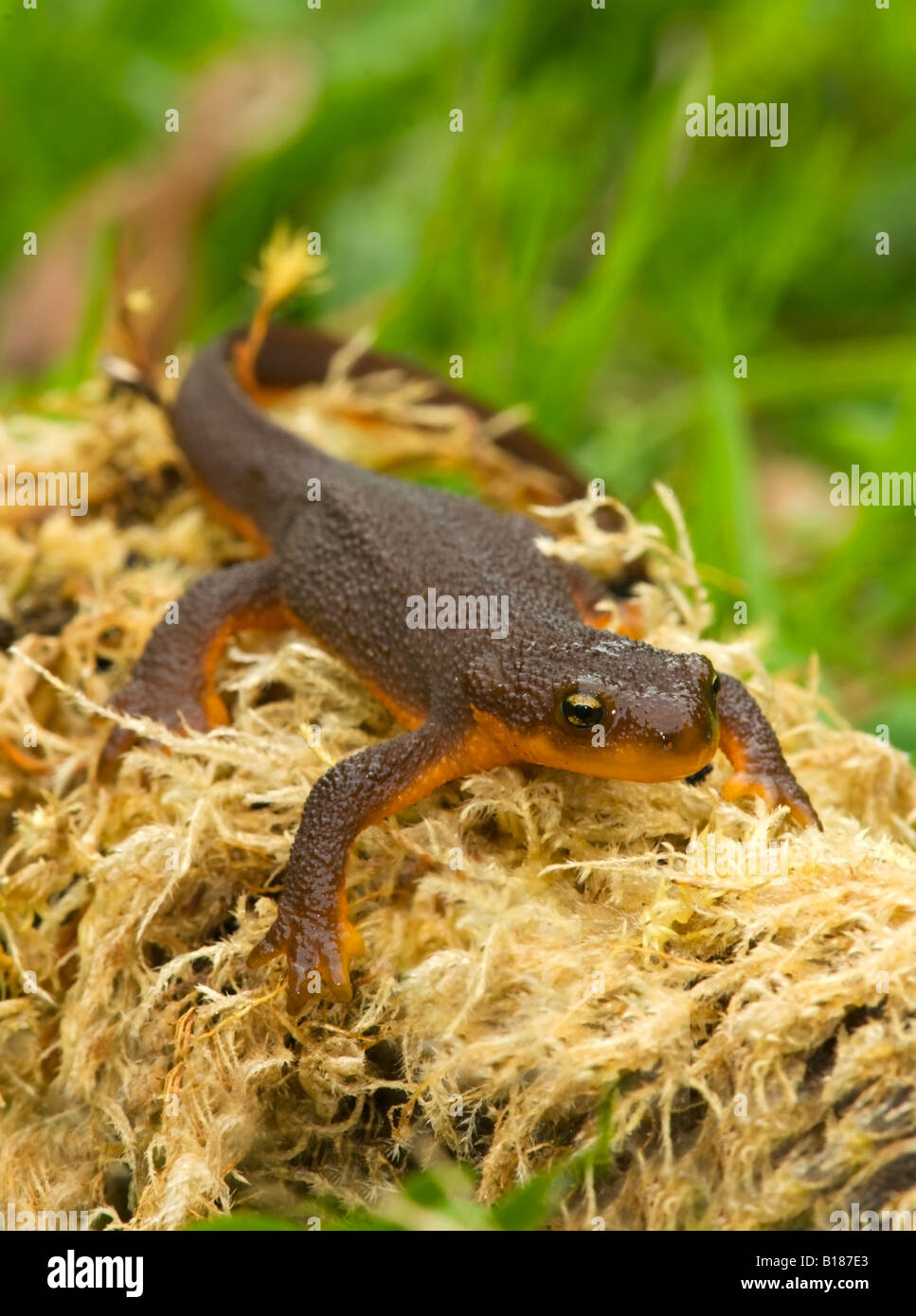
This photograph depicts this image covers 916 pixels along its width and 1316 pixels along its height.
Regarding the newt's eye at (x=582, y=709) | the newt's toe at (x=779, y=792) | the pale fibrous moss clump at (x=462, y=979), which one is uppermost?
the newt's eye at (x=582, y=709)

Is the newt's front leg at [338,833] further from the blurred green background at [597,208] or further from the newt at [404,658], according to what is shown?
the blurred green background at [597,208]

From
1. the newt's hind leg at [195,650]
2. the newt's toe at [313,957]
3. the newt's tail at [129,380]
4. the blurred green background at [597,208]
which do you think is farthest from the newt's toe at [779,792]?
the newt's tail at [129,380]

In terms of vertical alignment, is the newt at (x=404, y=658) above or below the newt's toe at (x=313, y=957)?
above

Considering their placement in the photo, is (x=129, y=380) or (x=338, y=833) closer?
(x=338, y=833)

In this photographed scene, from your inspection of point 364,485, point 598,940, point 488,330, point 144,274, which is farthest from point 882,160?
point 598,940

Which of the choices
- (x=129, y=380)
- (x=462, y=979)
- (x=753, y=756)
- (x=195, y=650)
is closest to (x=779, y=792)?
(x=753, y=756)

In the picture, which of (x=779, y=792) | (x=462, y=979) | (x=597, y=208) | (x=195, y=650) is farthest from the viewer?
(x=597, y=208)

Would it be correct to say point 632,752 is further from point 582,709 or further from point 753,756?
point 753,756
